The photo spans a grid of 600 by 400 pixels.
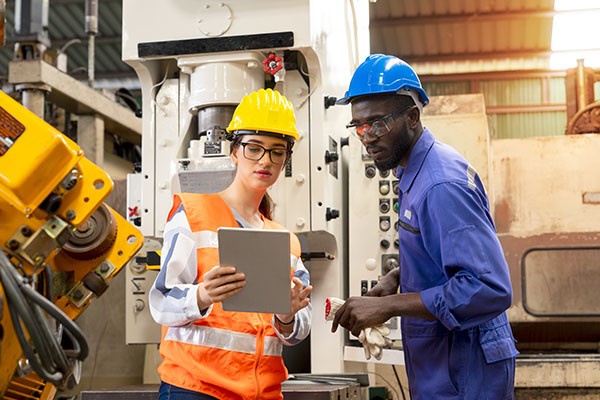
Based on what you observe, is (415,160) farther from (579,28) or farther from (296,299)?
(579,28)

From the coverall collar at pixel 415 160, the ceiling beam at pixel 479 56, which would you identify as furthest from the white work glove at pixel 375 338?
the ceiling beam at pixel 479 56

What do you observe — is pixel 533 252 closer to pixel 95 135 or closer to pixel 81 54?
pixel 95 135

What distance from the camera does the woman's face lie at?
2.01 meters

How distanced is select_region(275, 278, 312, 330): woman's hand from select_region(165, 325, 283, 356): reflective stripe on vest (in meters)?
0.09

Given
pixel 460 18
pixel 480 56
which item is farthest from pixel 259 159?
pixel 480 56

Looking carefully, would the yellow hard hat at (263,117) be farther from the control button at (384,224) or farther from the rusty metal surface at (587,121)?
the rusty metal surface at (587,121)

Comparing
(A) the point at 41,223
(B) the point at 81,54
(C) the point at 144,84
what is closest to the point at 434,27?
(B) the point at 81,54

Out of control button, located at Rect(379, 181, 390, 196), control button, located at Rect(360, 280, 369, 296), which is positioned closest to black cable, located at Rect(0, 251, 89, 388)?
control button, located at Rect(360, 280, 369, 296)

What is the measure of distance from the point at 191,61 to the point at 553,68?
8672 mm

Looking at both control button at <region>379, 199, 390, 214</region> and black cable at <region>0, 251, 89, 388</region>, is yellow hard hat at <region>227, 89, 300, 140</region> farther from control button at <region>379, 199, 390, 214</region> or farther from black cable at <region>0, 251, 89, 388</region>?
control button at <region>379, 199, 390, 214</region>

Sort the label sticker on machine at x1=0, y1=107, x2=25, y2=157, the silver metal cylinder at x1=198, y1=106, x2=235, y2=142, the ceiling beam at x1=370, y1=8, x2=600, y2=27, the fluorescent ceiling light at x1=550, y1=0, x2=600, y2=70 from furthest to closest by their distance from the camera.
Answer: the ceiling beam at x1=370, y1=8, x2=600, y2=27 < the fluorescent ceiling light at x1=550, y1=0, x2=600, y2=70 < the silver metal cylinder at x1=198, y1=106, x2=235, y2=142 < the label sticker on machine at x1=0, y1=107, x2=25, y2=157

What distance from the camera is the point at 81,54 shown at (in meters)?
11.6

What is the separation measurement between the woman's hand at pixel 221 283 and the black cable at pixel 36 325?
34 cm

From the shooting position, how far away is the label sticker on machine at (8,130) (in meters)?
1.56
